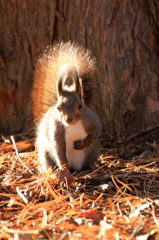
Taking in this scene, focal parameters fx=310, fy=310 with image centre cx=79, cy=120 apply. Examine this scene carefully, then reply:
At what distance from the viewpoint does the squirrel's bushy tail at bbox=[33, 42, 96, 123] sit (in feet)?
7.63

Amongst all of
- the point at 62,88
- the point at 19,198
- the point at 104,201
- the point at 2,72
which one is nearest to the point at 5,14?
the point at 2,72

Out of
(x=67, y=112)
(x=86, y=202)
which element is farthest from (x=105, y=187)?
(x=67, y=112)

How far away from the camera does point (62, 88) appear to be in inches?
84.5

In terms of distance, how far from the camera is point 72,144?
2254 mm

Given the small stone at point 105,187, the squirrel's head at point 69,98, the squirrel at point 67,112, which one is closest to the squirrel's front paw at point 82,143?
the squirrel at point 67,112

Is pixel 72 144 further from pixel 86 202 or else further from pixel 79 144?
pixel 86 202

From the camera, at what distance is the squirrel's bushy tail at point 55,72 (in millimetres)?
2324

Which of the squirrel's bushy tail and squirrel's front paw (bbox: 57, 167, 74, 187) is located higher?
the squirrel's bushy tail

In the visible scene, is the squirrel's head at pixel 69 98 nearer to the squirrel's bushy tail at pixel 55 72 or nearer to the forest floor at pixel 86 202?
the squirrel's bushy tail at pixel 55 72

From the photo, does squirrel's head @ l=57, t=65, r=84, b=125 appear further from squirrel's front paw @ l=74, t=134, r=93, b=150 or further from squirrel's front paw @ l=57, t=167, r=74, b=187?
squirrel's front paw @ l=57, t=167, r=74, b=187

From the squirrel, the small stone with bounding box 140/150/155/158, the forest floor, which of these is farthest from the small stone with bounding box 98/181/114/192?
the small stone with bounding box 140/150/155/158

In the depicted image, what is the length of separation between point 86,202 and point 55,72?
1.08 metres

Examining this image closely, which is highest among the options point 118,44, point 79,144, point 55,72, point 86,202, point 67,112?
point 118,44

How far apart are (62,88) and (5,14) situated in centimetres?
165
